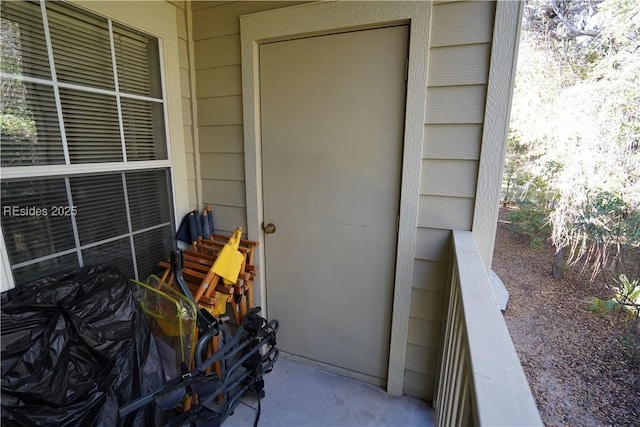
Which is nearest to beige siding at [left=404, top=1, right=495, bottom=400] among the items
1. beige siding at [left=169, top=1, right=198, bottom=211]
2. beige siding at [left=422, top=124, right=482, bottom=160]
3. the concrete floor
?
beige siding at [left=422, top=124, right=482, bottom=160]

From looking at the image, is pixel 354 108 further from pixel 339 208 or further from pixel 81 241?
pixel 81 241

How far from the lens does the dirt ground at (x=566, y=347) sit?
4.14ft

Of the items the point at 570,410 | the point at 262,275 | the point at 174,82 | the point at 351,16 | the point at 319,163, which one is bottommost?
the point at 570,410

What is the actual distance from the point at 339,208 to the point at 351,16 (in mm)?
993

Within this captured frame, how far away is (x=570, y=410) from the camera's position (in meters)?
1.41

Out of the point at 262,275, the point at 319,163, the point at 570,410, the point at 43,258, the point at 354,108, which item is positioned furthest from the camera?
the point at 262,275

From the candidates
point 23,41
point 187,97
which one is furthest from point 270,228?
point 23,41

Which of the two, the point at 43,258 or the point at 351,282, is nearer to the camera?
the point at 43,258

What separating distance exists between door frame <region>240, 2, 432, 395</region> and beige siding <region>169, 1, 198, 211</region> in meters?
0.40

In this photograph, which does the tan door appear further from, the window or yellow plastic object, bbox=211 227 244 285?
the window

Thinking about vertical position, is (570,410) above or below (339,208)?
below

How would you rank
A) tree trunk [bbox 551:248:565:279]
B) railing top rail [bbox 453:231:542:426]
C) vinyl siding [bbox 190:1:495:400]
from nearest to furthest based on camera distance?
1. railing top rail [bbox 453:231:542:426]
2. vinyl siding [bbox 190:1:495:400]
3. tree trunk [bbox 551:248:565:279]

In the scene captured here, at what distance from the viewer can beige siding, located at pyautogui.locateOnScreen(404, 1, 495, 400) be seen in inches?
53.5

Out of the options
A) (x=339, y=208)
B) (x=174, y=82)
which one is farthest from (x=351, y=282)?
(x=174, y=82)
